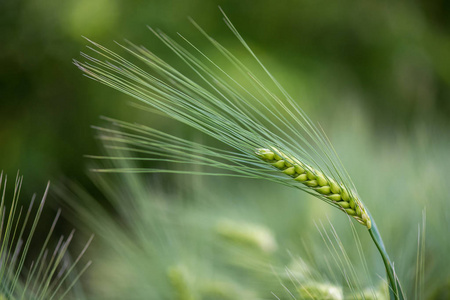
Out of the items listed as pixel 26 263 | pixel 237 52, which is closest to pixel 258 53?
pixel 237 52

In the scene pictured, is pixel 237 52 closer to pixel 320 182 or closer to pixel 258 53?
pixel 258 53

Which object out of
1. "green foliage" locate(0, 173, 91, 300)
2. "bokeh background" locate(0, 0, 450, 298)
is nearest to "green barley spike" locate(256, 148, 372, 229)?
"green foliage" locate(0, 173, 91, 300)

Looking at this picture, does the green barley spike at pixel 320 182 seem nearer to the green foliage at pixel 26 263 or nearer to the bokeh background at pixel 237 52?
the green foliage at pixel 26 263

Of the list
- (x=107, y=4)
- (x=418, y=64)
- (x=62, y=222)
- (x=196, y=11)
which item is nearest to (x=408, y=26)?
(x=418, y=64)

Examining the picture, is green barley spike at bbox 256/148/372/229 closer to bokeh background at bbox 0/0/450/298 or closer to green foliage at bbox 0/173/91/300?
green foliage at bbox 0/173/91/300

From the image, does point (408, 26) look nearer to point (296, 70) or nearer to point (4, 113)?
point (296, 70)
